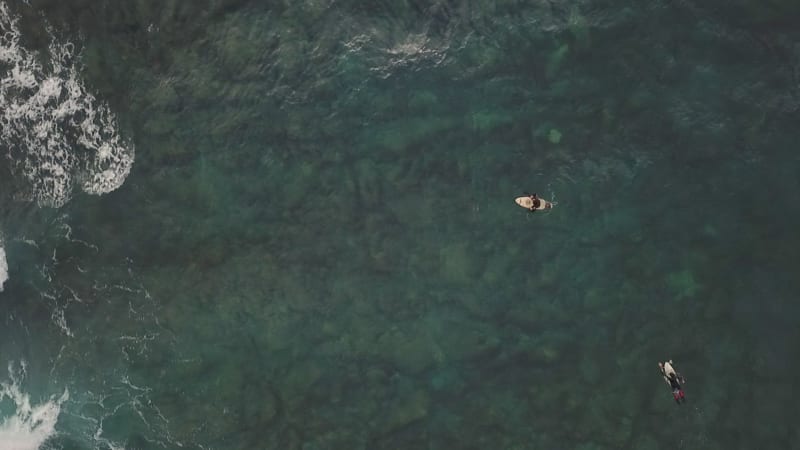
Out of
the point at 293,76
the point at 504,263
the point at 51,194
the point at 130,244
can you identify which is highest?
the point at 293,76

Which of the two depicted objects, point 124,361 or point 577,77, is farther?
point 124,361

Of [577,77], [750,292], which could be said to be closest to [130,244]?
[577,77]

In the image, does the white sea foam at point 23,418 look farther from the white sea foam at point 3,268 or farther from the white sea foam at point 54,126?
the white sea foam at point 54,126

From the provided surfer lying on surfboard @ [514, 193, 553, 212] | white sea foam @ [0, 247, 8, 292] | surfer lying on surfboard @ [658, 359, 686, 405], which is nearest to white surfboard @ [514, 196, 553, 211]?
surfer lying on surfboard @ [514, 193, 553, 212]

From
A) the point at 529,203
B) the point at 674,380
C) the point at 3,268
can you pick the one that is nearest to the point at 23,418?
the point at 3,268

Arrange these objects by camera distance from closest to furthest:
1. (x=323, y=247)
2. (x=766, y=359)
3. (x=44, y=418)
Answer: (x=766, y=359) → (x=323, y=247) → (x=44, y=418)

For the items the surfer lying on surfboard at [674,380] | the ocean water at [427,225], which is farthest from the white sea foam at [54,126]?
the surfer lying on surfboard at [674,380]

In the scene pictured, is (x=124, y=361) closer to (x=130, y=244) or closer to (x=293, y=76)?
(x=130, y=244)
